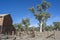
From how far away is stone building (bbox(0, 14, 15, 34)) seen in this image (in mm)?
38822

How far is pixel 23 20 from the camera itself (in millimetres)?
62062

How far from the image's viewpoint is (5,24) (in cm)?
4109

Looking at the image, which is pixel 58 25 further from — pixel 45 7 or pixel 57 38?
pixel 57 38

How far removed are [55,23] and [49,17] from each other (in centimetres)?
2337

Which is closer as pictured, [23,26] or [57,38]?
[57,38]

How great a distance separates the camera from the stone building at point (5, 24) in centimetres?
3882

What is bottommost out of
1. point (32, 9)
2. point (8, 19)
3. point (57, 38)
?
point (57, 38)

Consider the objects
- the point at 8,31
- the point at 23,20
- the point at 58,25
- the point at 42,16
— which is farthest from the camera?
the point at 58,25

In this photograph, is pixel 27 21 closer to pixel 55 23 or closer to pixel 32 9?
pixel 32 9

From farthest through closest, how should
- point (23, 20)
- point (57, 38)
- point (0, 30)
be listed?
point (23, 20), point (0, 30), point (57, 38)

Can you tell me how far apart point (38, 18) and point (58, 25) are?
2261 cm

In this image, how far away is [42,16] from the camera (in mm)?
54938

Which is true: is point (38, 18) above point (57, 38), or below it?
above

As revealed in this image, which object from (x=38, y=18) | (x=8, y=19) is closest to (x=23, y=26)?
(x=38, y=18)
